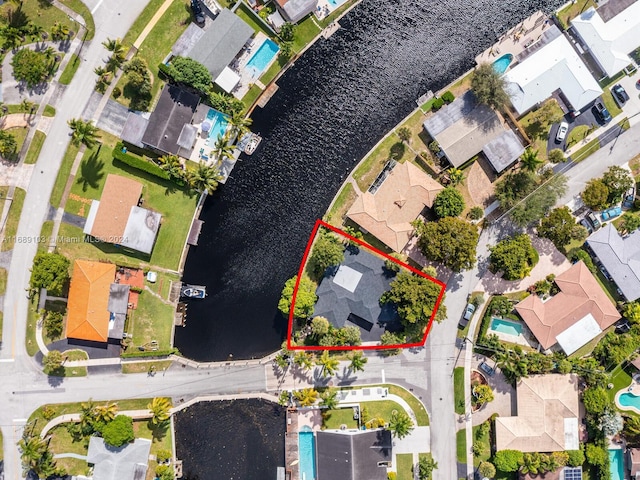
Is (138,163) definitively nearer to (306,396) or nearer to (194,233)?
(194,233)

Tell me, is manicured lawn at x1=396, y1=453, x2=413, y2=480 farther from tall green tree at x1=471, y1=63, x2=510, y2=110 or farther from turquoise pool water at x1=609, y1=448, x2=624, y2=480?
tall green tree at x1=471, y1=63, x2=510, y2=110

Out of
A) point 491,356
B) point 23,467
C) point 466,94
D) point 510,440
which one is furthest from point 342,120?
point 23,467

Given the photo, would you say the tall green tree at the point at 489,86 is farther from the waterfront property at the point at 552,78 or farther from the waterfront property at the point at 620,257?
the waterfront property at the point at 620,257

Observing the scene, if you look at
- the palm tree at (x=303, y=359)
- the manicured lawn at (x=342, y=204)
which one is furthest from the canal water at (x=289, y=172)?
the palm tree at (x=303, y=359)

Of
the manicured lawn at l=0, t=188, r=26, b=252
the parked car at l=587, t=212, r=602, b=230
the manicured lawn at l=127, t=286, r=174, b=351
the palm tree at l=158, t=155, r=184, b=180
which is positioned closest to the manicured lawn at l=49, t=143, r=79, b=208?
the manicured lawn at l=0, t=188, r=26, b=252

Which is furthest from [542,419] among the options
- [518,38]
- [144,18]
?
[144,18]

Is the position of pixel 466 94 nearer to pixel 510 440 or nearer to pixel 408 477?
pixel 510 440
